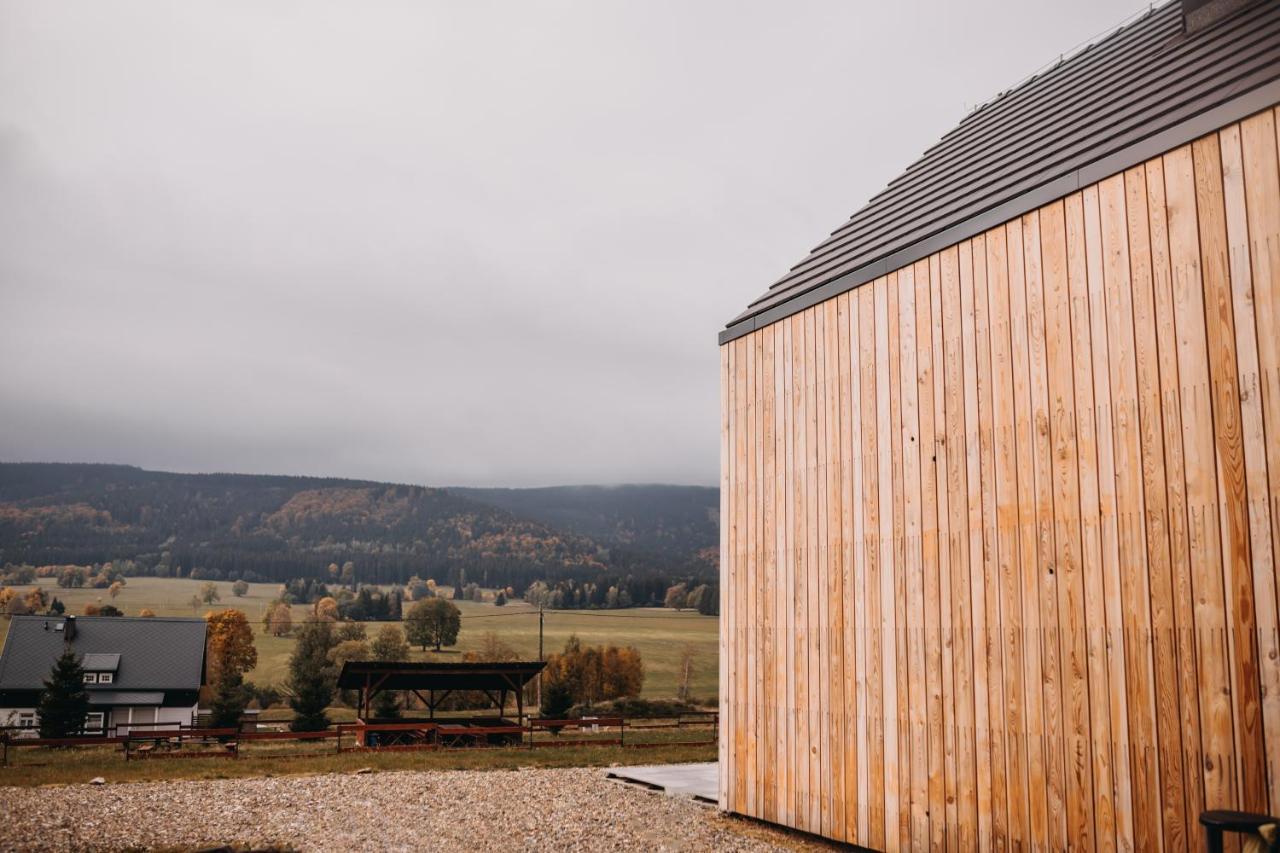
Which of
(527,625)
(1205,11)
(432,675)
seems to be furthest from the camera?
(527,625)

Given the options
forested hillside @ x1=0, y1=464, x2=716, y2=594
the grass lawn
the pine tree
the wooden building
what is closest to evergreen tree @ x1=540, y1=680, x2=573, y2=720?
the grass lawn

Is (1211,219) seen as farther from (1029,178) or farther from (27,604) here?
(27,604)

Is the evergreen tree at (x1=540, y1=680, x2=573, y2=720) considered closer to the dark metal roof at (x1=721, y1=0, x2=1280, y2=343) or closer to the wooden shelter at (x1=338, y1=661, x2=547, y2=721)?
the wooden shelter at (x1=338, y1=661, x2=547, y2=721)

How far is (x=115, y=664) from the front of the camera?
43.6 meters

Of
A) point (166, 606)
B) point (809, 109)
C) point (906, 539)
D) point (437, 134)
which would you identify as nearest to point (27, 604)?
point (166, 606)

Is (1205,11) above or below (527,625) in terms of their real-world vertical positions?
above

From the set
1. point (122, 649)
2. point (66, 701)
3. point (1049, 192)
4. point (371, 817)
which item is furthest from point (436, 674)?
point (122, 649)

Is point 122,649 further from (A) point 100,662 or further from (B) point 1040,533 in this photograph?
(B) point 1040,533

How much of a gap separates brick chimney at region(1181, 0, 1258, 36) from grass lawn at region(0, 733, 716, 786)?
41.3ft

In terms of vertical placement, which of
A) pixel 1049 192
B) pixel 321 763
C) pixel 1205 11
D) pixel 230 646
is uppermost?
pixel 1205 11

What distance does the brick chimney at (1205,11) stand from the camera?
23.4ft

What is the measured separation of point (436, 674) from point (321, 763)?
6195mm

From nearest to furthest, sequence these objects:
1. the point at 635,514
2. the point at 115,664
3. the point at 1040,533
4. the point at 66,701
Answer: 1. the point at 1040,533
2. the point at 66,701
3. the point at 115,664
4. the point at 635,514

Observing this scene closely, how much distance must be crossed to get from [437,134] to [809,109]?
8802 millimetres
